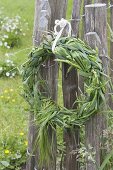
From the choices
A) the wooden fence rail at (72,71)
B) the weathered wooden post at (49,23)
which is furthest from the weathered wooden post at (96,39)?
the weathered wooden post at (49,23)

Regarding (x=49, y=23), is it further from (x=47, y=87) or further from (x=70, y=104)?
(x=70, y=104)

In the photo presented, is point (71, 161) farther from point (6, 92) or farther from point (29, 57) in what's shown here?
point (6, 92)

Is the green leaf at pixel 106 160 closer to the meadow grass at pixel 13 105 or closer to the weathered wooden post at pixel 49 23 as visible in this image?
the weathered wooden post at pixel 49 23

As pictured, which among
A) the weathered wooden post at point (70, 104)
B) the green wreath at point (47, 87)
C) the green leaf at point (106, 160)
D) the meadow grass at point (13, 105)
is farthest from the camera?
the meadow grass at point (13, 105)

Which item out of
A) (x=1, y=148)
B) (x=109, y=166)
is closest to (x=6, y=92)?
(x=1, y=148)

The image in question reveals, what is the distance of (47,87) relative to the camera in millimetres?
2678

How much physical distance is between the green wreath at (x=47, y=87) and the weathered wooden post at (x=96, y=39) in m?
0.05

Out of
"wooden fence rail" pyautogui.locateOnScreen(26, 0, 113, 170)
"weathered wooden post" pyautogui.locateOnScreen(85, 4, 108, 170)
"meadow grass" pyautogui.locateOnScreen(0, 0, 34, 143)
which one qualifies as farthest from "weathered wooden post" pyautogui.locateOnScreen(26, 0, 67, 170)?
"meadow grass" pyautogui.locateOnScreen(0, 0, 34, 143)

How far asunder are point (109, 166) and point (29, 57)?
2.50 feet

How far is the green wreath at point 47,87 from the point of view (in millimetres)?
2322

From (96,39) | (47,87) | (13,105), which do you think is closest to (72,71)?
(47,87)

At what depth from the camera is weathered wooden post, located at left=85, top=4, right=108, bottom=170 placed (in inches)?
93.2

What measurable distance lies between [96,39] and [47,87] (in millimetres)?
462

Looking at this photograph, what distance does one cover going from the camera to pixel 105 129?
8.23 ft
